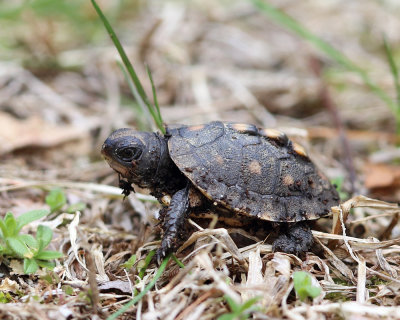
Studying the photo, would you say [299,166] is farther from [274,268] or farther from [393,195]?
[393,195]

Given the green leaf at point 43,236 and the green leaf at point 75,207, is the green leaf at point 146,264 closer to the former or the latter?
the green leaf at point 43,236

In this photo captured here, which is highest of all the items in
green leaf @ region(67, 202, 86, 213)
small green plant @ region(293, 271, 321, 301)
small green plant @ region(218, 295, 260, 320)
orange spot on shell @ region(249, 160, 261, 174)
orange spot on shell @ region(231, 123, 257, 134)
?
orange spot on shell @ region(231, 123, 257, 134)

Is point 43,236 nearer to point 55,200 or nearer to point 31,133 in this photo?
point 55,200

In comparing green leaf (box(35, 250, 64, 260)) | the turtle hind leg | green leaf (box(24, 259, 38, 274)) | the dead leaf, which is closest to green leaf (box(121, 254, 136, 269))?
green leaf (box(35, 250, 64, 260))

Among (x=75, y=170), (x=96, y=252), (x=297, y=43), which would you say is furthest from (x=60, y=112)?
(x=297, y=43)

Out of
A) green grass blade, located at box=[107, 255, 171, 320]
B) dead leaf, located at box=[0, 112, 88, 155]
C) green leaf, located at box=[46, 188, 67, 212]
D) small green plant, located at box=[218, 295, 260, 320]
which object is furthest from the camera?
dead leaf, located at box=[0, 112, 88, 155]

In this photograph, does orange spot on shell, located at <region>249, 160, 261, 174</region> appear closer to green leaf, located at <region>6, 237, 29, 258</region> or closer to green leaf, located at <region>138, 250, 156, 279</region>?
green leaf, located at <region>138, 250, 156, 279</region>

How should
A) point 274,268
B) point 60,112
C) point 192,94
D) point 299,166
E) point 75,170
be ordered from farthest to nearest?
point 192,94 → point 60,112 → point 75,170 → point 299,166 → point 274,268
